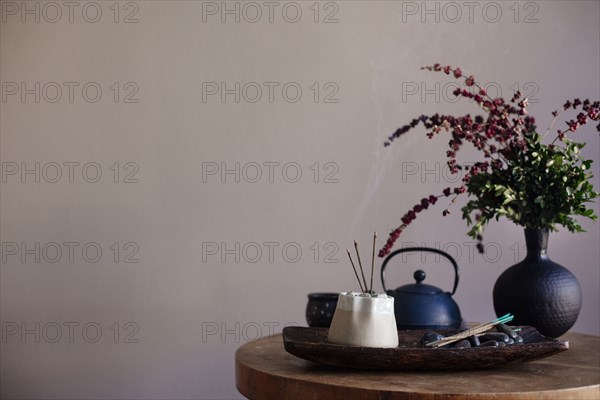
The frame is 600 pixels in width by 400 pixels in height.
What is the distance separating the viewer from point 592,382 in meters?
1.21

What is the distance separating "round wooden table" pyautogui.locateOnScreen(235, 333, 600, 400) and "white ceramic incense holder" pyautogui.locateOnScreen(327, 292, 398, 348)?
0.06 meters

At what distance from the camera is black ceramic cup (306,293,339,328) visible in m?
1.64

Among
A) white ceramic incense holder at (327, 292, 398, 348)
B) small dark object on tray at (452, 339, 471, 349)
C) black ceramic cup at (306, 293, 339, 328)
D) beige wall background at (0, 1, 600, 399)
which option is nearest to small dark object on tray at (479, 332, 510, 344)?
small dark object on tray at (452, 339, 471, 349)

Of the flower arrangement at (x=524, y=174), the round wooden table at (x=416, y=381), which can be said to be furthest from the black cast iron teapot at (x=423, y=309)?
the round wooden table at (x=416, y=381)

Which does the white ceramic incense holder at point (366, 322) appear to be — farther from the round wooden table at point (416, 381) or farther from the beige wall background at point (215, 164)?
the beige wall background at point (215, 164)

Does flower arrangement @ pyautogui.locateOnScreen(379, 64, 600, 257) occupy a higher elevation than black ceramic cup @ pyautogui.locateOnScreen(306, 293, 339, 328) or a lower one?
higher

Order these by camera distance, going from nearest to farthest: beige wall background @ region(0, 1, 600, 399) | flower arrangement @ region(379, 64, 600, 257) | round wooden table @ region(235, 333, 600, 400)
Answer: round wooden table @ region(235, 333, 600, 400)
flower arrangement @ region(379, 64, 600, 257)
beige wall background @ region(0, 1, 600, 399)

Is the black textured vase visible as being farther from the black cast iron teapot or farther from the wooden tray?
the wooden tray

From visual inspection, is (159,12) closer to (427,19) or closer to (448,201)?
(427,19)

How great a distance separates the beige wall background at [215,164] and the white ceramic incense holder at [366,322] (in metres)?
1.10

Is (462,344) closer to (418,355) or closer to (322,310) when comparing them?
(418,355)

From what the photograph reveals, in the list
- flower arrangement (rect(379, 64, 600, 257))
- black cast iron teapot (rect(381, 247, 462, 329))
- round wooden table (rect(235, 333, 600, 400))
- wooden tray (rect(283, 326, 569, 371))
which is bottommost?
round wooden table (rect(235, 333, 600, 400))

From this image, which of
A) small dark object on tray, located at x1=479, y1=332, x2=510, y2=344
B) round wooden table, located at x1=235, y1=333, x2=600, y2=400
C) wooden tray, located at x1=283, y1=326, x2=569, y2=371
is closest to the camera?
round wooden table, located at x1=235, y1=333, x2=600, y2=400

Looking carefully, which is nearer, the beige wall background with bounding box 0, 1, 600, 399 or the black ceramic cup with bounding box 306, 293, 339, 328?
the black ceramic cup with bounding box 306, 293, 339, 328
